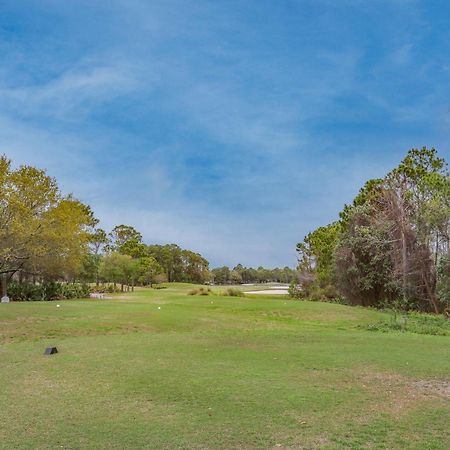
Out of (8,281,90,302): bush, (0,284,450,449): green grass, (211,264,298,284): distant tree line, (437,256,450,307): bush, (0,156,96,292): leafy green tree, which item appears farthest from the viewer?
(211,264,298,284): distant tree line

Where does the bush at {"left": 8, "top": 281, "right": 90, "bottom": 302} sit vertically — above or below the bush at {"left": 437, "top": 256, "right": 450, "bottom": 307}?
below

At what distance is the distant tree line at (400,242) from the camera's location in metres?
28.8

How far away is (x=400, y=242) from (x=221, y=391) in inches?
1053

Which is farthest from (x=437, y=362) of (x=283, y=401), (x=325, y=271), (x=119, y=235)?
(x=119, y=235)

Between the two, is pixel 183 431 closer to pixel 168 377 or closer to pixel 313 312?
pixel 168 377

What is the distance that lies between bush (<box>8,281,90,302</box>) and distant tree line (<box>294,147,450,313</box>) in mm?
24058

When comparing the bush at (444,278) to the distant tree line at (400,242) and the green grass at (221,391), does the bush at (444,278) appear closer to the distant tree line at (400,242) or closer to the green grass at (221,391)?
the distant tree line at (400,242)

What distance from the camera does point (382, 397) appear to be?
323 inches

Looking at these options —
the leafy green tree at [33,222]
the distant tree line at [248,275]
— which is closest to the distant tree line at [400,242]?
the leafy green tree at [33,222]

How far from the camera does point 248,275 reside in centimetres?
15438

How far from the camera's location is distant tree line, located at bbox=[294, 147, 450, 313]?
2875 centimetres

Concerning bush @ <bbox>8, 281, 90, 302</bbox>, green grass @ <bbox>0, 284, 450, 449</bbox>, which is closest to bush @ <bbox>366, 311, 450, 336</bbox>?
green grass @ <bbox>0, 284, 450, 449</bbox>

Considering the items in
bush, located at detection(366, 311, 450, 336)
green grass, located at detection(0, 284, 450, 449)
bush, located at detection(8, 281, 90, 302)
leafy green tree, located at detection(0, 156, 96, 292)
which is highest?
leafy green tree, located at detection(0, 156, 96, 292)

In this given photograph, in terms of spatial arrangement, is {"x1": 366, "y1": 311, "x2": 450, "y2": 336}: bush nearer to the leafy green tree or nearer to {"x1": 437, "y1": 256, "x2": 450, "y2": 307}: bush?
{"x1": 437, "y1": 256, "x2": 450, "y2": 307}: bush
